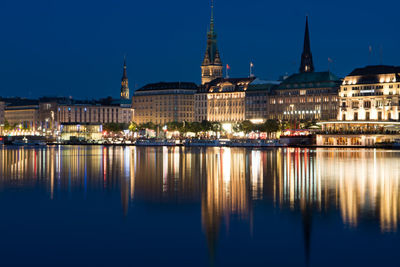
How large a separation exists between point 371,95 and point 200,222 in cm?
14764

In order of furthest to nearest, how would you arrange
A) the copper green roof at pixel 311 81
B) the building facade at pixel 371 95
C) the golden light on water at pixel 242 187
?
the copper green roof at pixel 311 81
the building facade at pixel 371 95
the golden light on water at pixel 242 187

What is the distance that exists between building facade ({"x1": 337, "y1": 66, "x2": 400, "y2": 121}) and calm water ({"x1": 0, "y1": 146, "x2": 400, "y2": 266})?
12273 cm

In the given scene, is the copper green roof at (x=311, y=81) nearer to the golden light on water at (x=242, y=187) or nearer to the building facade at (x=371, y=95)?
the building facade at (x=371, y=95)

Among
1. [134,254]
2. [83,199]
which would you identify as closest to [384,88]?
[83,199]

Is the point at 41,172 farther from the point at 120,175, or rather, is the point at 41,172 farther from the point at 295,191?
the point at 295,191

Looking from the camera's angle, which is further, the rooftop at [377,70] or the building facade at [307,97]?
the building facade at [307,97]

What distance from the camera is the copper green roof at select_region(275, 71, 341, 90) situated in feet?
619

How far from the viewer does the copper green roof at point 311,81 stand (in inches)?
7431

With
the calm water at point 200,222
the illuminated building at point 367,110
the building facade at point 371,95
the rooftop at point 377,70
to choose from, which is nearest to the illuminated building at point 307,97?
the building facade at point 371,95

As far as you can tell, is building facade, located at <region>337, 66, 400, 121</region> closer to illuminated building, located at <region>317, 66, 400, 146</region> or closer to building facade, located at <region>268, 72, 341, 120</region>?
illuminated building, located at <region>317, 66, 400, 146</region>

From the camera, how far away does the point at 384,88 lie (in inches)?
6658

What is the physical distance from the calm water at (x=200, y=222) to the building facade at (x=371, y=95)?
403 feet

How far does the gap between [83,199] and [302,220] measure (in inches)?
531

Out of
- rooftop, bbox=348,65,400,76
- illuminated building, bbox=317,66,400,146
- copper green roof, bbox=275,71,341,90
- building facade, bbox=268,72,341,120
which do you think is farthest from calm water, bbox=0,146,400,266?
copper green roof, bbox=275,71,341,90
